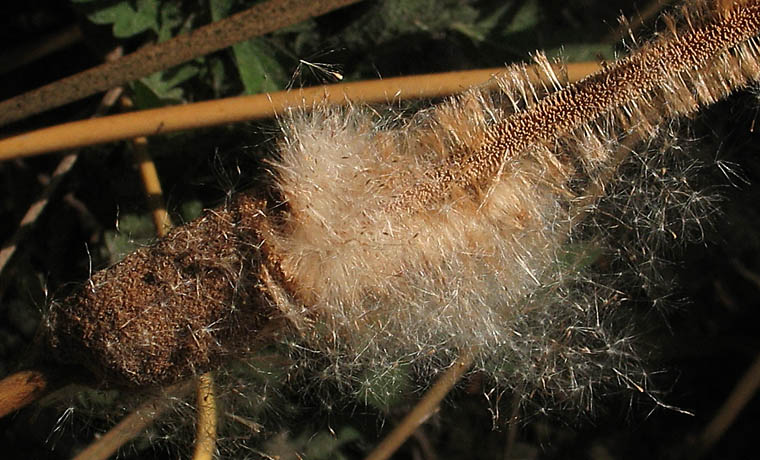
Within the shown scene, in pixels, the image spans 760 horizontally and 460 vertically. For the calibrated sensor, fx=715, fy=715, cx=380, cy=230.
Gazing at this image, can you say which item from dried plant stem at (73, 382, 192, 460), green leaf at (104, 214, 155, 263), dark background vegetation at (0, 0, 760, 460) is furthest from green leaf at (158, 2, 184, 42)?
dried plant stem at (73, 382, 192, 460)

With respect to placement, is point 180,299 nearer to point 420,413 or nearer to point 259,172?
point 259,172

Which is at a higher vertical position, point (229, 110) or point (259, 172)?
point (229, 110)

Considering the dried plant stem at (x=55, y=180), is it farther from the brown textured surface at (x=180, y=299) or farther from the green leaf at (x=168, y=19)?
the brown textured surface at (x=180, y=299)

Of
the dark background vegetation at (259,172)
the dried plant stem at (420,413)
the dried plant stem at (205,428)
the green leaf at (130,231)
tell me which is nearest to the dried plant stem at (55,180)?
the dark background vegetation at (259,172)

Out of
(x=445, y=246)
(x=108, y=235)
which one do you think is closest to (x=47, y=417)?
(x=108, y=235)

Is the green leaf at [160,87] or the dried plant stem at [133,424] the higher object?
the green leaf at [160,87]

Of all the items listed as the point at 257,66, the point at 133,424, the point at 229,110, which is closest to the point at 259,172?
the point at 229,110

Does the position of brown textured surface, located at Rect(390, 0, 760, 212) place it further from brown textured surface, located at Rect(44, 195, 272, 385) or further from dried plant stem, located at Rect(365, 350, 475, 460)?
dried plant stem, located at Rect(365, 350, 475, 460)
